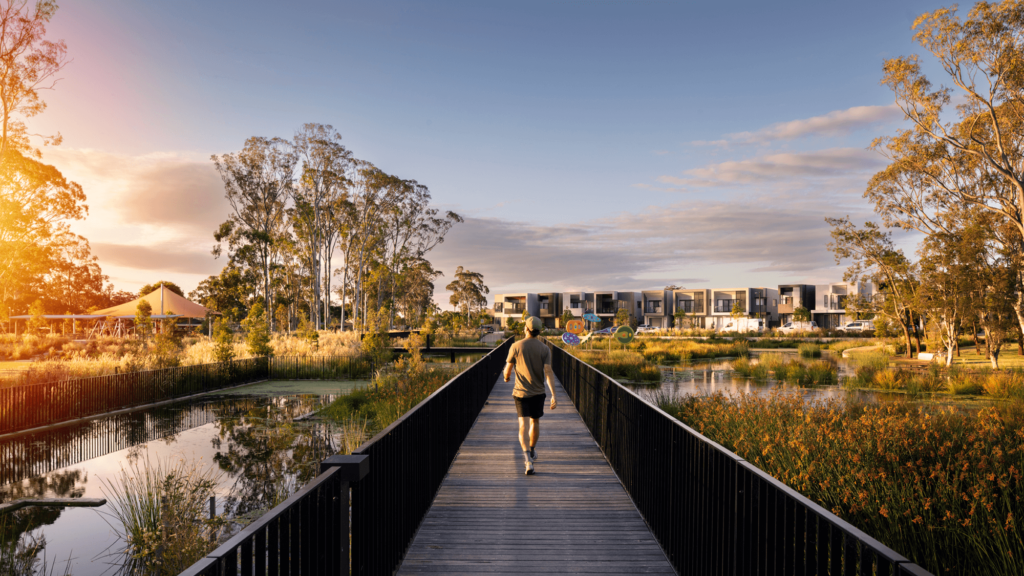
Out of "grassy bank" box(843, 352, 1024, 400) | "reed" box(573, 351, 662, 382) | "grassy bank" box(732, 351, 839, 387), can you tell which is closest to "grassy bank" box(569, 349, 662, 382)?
"reed" box(573, 351, 662, 382)

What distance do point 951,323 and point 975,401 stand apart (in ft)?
43.1

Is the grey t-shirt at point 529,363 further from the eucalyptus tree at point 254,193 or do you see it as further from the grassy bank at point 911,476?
the eucalyptus tree at point 254,193

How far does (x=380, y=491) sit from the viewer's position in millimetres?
3572

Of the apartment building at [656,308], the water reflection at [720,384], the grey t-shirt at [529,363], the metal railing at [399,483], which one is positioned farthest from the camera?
the apartment building at [656,308]

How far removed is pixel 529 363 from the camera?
262 inches

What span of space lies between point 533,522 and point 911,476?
3.64 metres

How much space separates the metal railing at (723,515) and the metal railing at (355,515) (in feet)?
6.95

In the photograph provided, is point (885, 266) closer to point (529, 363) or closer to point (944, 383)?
point (944, 383)

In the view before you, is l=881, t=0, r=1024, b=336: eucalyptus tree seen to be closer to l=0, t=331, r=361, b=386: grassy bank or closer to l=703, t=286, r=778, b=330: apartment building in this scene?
l=0, t=331, r=361, b=386: grassy bank

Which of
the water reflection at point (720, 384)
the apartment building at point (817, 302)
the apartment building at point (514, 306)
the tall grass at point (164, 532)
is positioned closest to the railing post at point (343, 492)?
the tall grass at point (164, 532)

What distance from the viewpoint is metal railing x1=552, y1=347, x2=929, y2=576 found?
80.4 inches

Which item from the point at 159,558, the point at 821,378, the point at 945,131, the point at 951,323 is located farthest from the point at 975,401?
the point at 159,558

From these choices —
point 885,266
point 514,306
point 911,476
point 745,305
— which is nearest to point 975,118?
point 885,266

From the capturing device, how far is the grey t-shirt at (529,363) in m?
6.66
